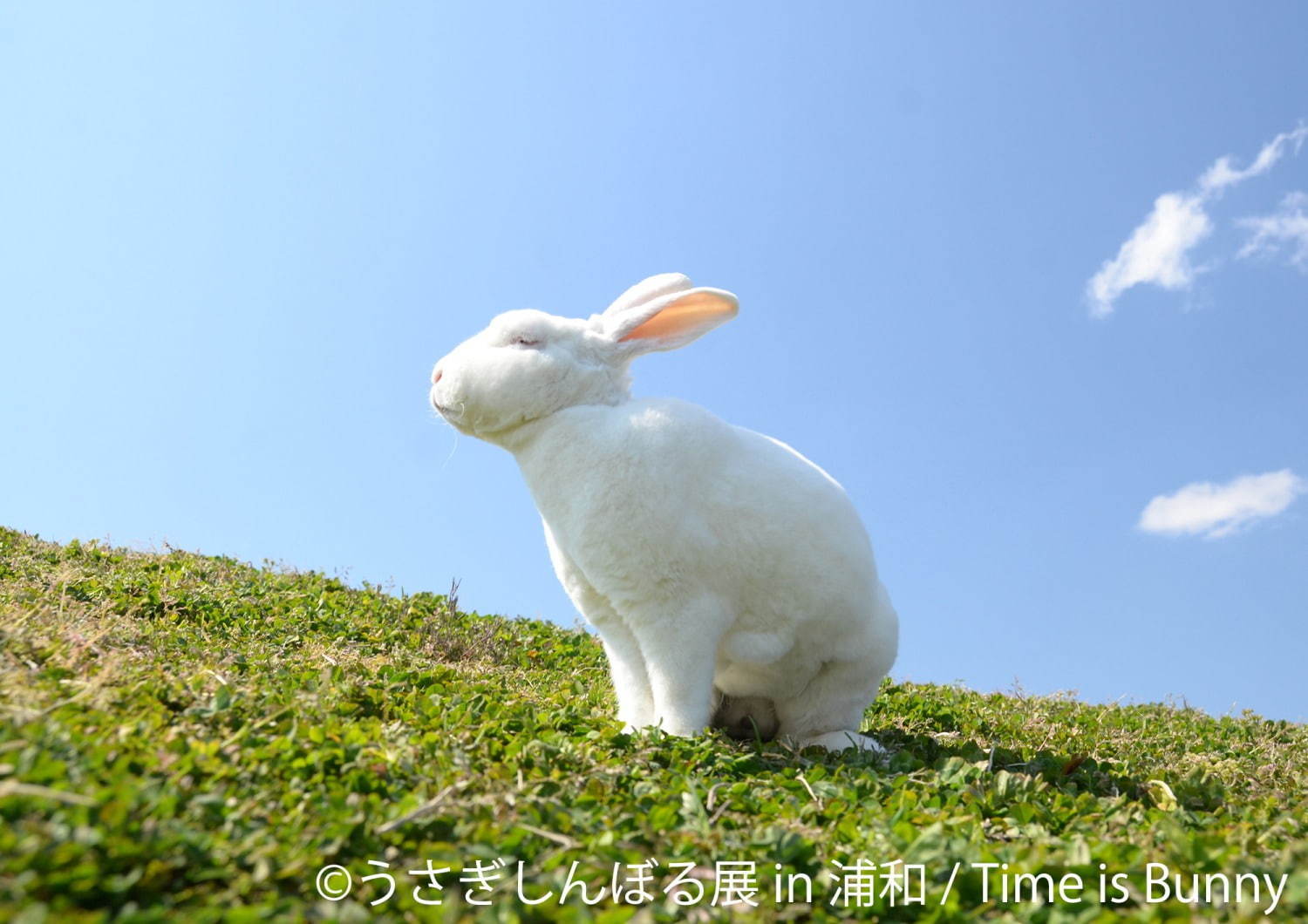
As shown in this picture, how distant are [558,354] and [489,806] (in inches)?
107

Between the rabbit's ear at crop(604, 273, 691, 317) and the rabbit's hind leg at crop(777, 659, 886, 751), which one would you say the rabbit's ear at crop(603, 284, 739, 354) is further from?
the rabbit's hind leg at crop(777, 659, 886, 751)

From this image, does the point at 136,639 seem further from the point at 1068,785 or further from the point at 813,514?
the point at 1068,785

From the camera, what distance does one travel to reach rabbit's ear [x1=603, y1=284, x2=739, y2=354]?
5258 mm

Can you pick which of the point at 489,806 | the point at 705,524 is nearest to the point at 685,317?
the point at 705,524

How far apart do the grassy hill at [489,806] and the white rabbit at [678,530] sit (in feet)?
1.43

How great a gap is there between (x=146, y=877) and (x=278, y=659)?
3636 mm

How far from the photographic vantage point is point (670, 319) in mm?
5391

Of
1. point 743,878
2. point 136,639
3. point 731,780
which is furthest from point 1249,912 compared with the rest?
point 136,639

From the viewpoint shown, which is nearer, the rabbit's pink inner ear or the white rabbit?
the white rabbit

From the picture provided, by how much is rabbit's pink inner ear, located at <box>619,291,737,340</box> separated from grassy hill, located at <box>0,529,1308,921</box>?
209 cm
